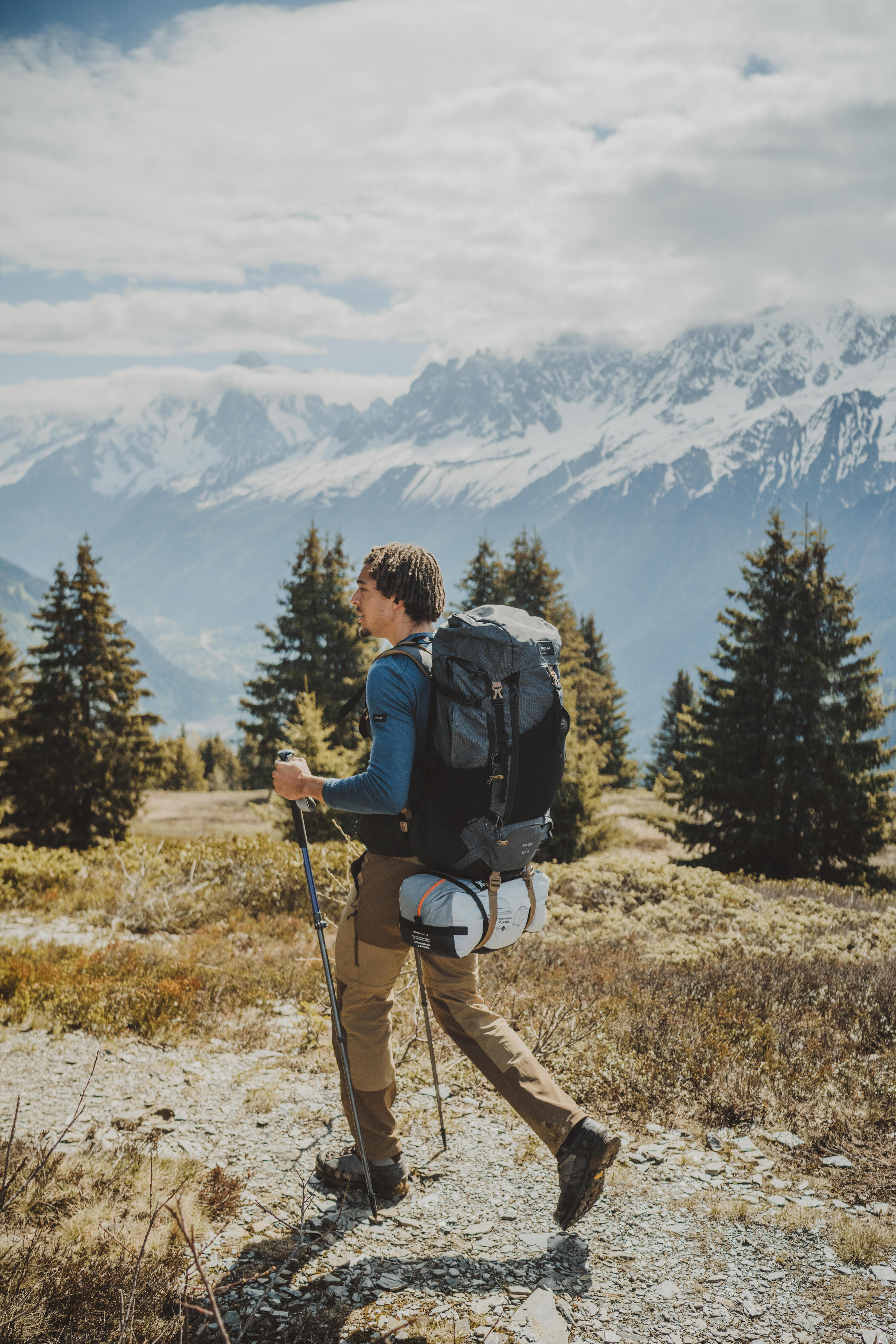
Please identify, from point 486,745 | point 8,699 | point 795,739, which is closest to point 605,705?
point 795,739

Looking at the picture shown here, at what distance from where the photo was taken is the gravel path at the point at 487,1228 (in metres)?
3.09

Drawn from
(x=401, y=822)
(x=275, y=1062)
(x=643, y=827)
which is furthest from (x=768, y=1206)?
(x=643, y=827)

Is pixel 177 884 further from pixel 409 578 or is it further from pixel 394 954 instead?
pixel 409 578

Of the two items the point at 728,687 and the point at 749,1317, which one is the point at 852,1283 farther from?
the point at 728,687

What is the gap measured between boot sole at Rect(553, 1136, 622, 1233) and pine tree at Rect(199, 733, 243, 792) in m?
81.4

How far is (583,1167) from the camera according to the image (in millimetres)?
3430

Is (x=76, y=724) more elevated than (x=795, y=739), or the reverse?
(x=76, y=724)

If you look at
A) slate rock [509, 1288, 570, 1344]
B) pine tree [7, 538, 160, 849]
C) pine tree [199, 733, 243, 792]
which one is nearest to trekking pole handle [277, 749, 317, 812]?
slate rock [509, 1288, 570, 1344]

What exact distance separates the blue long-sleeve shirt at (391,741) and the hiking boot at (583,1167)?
5.19 ft

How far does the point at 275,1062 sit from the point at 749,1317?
3.23 metres

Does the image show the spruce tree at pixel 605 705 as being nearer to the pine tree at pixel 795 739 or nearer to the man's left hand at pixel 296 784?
the pine tree at pixel 795 739

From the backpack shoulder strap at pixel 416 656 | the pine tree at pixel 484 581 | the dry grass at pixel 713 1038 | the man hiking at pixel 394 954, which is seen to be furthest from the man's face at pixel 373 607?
the pine tree at pixel 484 581

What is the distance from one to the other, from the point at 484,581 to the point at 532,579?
6.89 ft

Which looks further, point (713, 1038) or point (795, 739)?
point (795, 739)
